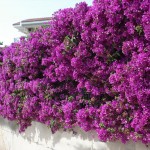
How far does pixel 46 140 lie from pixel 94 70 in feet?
8.00

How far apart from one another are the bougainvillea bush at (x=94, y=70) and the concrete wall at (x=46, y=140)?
221 mm

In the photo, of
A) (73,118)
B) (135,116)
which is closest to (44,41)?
(73,118)

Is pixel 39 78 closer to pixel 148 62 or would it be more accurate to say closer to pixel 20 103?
pixel 20 103

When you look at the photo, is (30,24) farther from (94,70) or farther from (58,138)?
(94,70)

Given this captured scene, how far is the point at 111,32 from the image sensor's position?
15.5 ft

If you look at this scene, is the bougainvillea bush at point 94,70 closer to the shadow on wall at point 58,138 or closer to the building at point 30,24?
the shadow on wall at point 58,138

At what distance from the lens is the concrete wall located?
17.8 feet

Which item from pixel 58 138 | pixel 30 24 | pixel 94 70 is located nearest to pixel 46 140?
pixel 58 138

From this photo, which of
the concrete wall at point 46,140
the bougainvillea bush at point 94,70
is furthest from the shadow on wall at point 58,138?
the bougainvillea bush at point 94,70

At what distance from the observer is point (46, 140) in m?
6.88

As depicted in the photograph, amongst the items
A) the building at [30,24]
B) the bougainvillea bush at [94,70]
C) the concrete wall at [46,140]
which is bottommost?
the concrete wall at [46,140]

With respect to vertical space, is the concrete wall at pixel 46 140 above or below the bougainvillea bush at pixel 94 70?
below

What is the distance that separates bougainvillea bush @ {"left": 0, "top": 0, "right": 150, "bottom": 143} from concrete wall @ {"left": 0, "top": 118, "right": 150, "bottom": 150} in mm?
221

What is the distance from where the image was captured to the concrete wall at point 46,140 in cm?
543
